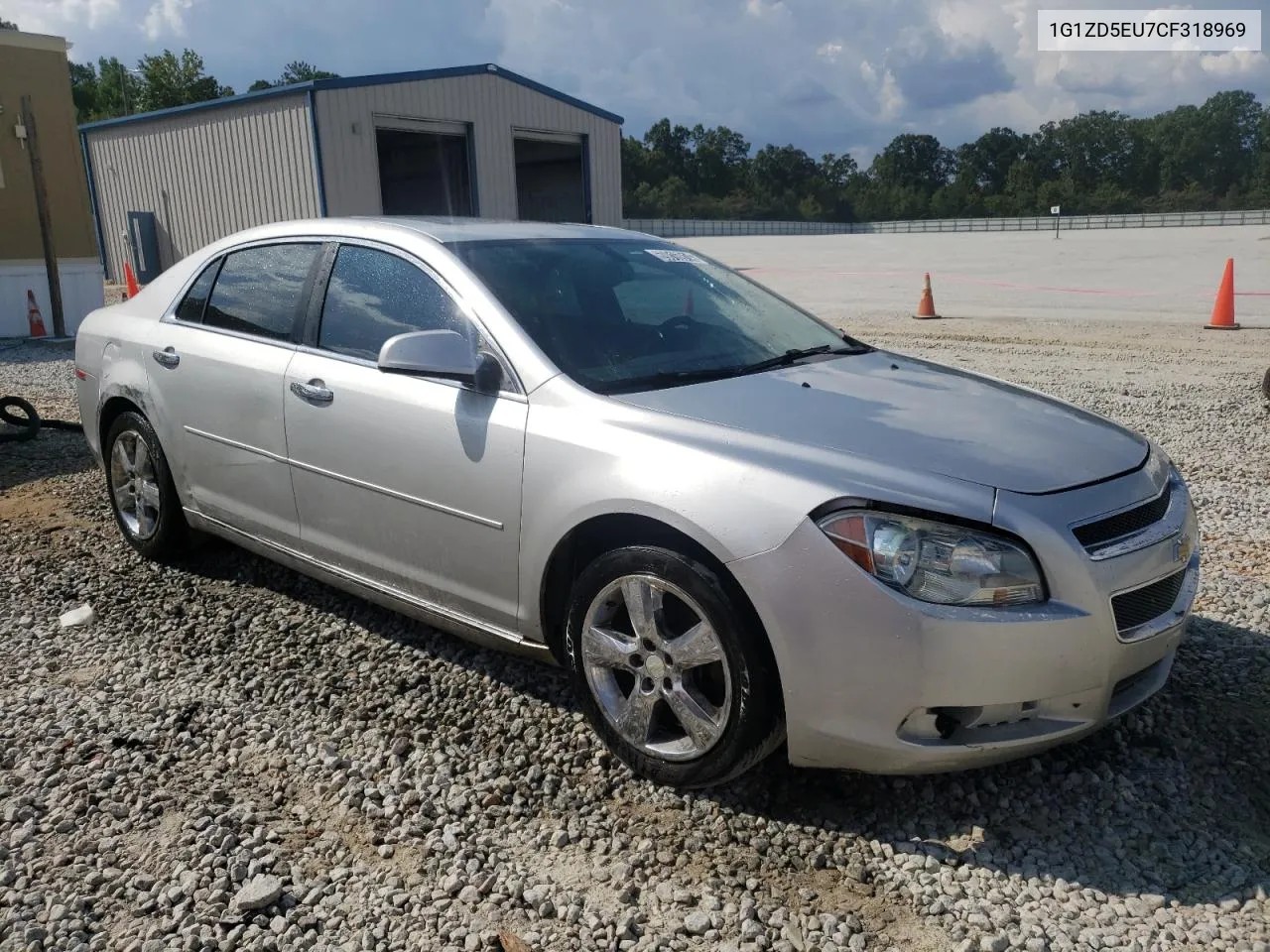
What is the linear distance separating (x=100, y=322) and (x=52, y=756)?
2.55 m

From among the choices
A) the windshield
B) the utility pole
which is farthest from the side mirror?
the utility pole

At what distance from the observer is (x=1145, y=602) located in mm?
2748

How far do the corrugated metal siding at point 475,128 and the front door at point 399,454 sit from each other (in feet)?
51.7

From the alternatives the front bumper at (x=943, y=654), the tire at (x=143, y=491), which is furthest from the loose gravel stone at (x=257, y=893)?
the tire at (x=143, y=491)

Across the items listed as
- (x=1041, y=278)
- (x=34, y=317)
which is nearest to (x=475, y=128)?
(x=34, y=317)

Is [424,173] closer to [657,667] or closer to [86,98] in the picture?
[657,667]

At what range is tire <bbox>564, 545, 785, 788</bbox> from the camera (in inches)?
107

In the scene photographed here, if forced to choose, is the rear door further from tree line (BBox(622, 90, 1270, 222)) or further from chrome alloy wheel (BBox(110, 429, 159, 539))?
tree line (BBox(622, 90, 1270, 222))

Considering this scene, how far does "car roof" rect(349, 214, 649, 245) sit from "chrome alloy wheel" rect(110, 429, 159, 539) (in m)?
1.61

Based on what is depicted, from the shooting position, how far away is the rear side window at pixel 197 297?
14.9 feet

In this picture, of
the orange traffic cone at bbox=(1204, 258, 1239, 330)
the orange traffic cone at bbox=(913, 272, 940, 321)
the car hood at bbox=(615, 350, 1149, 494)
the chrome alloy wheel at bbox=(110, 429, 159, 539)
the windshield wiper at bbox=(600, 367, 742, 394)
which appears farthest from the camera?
the orange traffic cone at bbox=(913, 272, 940, 321)

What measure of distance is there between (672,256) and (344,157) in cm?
1593

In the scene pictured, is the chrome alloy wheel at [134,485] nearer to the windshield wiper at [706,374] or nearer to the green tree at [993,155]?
the windshield wiper at [706,374]

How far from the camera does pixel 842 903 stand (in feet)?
8.37
